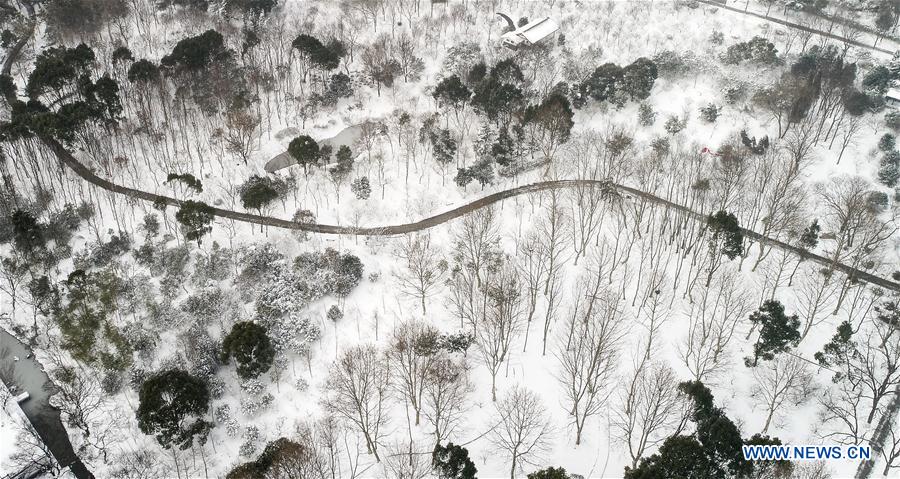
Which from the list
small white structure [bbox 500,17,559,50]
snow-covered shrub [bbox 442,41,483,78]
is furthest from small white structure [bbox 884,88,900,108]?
snow-covered shrub [bbox 442,41,483,78]

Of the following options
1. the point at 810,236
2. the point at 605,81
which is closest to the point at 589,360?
the point at 810,236

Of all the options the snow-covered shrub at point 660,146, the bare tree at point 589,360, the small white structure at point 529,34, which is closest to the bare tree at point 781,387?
the bare tree at point 589,360

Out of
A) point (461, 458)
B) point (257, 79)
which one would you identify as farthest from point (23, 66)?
point (461, 458)

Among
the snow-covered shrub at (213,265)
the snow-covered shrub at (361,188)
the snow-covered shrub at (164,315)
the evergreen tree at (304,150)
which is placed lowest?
the snow-covered shrub at (164,315)

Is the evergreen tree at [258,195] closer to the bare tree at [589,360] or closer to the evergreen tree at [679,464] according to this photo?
the bare tree at [589,360]

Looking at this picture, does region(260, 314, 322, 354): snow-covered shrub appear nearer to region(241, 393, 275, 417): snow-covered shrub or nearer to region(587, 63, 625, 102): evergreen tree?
region(241, 393, 275, 417): snow-covered shrub

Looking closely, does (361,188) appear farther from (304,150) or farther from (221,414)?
(221,414)
